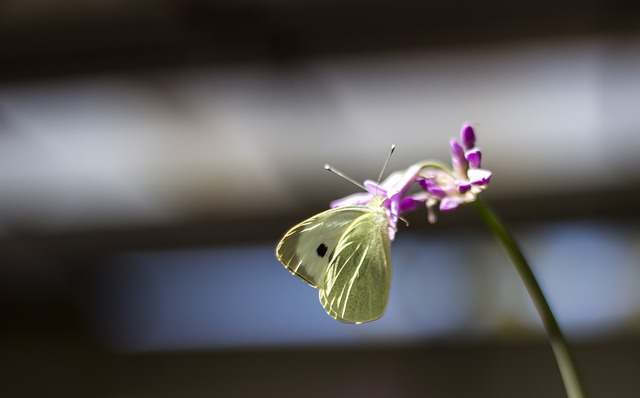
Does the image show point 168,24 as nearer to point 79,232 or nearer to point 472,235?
point 79,232

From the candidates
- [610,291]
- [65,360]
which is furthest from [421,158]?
[65,360]

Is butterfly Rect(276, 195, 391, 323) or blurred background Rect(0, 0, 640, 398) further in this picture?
blurred background Rect(0, 0, 640, 398)

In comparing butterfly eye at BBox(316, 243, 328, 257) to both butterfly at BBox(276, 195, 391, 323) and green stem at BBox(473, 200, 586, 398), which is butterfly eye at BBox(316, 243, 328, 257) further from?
green stem at BBox(473, 200, 586, 398)

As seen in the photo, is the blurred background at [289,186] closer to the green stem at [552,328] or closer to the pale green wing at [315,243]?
the pale green wing at [315,243]

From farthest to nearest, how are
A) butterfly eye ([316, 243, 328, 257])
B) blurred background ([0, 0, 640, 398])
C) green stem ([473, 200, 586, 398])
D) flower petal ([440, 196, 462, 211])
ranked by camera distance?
blurred background ([0, 0, 640, 398]) → butterfly eye ([316, 243, 328, 257]) → flower petal ([440, 196, 462, 211]) → green stem ([473, 200, 586, 398])

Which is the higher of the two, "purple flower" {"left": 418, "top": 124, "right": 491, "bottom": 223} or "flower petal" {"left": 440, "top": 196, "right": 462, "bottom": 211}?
"purple flower" {"left": 418, "top": 124, "right": 491, "bottom": 223}

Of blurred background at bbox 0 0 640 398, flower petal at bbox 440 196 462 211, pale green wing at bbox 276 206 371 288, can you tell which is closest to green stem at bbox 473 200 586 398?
flower petal at bbox 440 196 462 211

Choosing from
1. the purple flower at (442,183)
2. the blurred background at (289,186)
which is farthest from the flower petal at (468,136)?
the blurred background at (289,186)

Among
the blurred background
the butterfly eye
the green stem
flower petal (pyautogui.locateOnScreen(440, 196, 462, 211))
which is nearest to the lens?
the green stem
